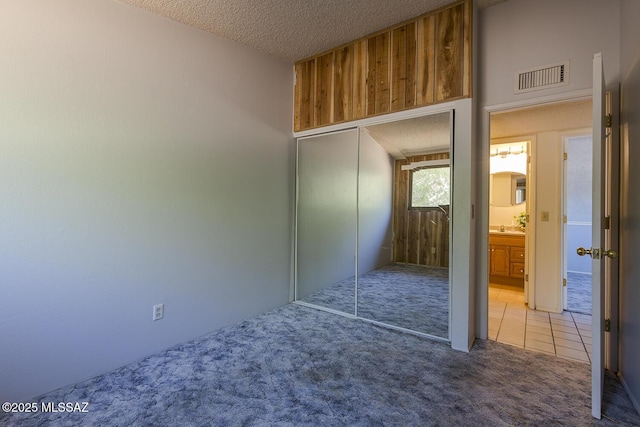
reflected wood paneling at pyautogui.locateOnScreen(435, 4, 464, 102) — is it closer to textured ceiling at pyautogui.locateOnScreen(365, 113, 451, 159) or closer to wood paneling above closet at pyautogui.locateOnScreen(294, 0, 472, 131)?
wood paneling above closet at pyautogui.locateOnScreen(294, 0, 472, 131)

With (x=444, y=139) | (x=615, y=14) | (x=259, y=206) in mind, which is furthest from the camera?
(x=259, y=206)

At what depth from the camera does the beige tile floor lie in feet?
8.25

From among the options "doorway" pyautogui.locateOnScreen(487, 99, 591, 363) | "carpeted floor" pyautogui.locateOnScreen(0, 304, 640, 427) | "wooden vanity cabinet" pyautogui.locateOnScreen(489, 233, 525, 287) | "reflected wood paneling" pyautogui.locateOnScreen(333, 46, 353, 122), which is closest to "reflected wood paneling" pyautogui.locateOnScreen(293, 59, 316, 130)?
"reflected wood paneling" pyautogui.locateOnScreen(333, 46, 353, 122)

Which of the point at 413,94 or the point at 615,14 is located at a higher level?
the point at 615,14

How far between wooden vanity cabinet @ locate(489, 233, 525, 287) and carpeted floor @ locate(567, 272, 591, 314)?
0.61 metres

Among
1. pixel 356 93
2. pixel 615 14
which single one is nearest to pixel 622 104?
pixel 615 14

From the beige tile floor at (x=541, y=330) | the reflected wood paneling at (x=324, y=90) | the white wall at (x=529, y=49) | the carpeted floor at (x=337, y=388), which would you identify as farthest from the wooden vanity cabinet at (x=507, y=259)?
the reflected wood paneling at (x=324, y=90)

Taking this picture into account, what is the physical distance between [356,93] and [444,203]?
140cm

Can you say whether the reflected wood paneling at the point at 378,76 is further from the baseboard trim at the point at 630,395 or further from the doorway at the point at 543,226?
the baseboard trim at the point at 630,395

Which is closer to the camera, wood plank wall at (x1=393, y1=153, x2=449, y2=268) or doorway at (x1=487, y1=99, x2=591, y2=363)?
wood plank wall at (x1=393, y1=153, x2=449, y2=268)

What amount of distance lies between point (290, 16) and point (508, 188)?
4.45m

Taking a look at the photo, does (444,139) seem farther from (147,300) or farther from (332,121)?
(147,300)

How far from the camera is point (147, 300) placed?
2.36 m

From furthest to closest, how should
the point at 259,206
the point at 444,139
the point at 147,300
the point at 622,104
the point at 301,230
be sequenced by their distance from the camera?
the point at 301,230, the point at 259,206, the point at 444,139, the point at 147,300, the point at 622,104
